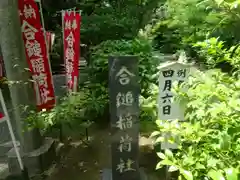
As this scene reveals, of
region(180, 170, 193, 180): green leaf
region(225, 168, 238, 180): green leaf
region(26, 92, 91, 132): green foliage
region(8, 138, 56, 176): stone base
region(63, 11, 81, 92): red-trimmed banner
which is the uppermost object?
region(63, 11, 81, 92): red-trimmed banner

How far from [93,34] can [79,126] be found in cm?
292

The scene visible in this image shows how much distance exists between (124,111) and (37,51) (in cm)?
182

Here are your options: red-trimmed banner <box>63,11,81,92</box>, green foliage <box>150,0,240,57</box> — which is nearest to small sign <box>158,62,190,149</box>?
green foliage <box>150,0,240,57</box>

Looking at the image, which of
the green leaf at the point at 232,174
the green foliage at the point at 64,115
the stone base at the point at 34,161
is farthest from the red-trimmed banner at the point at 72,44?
the green leaf at the point at 232,174

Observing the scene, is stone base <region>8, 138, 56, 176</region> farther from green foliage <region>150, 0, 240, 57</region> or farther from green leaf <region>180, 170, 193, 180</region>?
green leaf <region>180, 170, 193, 180</region>

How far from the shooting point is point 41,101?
4.35 m

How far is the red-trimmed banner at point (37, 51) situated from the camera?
12.7ft

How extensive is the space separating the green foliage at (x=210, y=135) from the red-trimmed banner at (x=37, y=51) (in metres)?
2.59

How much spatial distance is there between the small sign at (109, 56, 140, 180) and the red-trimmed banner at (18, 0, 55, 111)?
1633mm

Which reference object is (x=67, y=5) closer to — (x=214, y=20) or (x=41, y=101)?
(x=41, y=101)

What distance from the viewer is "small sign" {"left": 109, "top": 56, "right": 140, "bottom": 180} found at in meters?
2.85

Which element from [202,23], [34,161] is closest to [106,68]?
[202,23]

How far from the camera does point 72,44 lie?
4652 mm

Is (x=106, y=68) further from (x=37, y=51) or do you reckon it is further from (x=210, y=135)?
(x=210, y=135)
